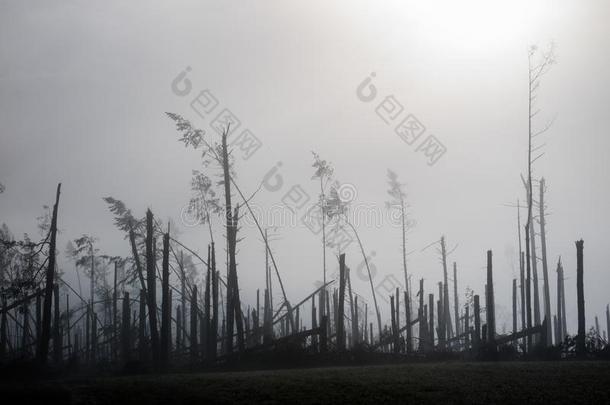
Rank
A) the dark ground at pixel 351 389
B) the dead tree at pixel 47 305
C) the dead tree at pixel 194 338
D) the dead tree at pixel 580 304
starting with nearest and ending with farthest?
the dark ground at pixel 351 389, the dead tree at pixel 580 304, the dead tree at pixel 47 305, the dead tree at pixel 194 338

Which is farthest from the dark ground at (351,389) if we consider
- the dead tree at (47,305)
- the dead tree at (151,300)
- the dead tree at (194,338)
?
the dead tree at (194,338)

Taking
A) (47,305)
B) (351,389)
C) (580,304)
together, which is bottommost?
(351,389)

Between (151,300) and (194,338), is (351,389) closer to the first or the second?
(151,300)

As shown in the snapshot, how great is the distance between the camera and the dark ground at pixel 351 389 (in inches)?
404

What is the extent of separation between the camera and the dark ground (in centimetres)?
1026

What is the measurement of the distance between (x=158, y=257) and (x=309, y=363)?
18.3m

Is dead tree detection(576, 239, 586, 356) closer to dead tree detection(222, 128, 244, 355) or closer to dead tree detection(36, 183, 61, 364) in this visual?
dead tree detection(222, 128, 244, 355)

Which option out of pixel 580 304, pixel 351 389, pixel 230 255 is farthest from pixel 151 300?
pixel 580 304

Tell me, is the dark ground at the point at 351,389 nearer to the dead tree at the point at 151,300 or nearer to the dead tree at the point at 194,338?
the dead tree at the point at 151,300

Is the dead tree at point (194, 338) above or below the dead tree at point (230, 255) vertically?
below

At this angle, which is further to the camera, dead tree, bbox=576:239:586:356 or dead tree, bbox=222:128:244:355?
dead tree, bbox=222:128:244:355

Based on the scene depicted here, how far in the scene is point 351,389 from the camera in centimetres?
1115

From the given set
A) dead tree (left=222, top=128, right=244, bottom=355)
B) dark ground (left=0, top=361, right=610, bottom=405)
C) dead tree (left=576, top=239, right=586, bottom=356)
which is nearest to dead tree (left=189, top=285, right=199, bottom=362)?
dead tree (left=222, top=128, right=244, bottom=355)

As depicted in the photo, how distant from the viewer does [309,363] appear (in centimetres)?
1997
